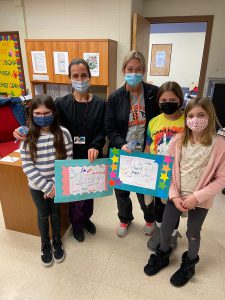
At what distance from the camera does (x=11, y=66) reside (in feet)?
13.1

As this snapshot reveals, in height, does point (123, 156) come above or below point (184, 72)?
below

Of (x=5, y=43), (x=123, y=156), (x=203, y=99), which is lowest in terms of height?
(x=123, y=156)

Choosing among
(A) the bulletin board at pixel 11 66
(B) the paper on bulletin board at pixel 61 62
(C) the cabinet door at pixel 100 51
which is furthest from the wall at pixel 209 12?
(A) the bulletin board at pixel 11 66

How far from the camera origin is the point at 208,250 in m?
2.00

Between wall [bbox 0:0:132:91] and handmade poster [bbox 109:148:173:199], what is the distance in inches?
83.0

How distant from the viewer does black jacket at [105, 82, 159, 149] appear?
1.67 meters

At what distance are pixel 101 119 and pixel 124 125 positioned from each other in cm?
19

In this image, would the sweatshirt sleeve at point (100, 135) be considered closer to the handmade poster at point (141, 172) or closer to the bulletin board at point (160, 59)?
the handmade poster at point (141, 172)

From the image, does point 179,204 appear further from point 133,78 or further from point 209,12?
point 209,12

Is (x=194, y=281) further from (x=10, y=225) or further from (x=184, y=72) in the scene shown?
(x=184, y=72)

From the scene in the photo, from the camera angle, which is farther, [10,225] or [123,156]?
[10,225]

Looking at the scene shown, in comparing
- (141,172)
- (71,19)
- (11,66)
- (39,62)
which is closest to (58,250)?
(141,172)

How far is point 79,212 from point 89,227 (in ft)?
0.84

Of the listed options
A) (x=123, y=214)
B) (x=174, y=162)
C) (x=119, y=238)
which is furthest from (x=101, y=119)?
(x=119, y=238)
